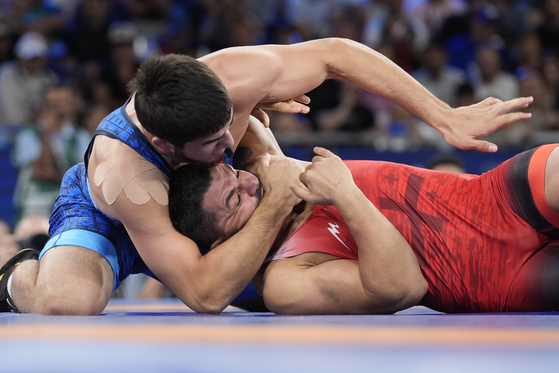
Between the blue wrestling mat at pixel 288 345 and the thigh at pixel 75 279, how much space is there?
39 centimetres

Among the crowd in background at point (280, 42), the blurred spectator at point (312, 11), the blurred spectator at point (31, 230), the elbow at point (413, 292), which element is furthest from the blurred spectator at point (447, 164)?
the blurred spectator at point (312, 11)

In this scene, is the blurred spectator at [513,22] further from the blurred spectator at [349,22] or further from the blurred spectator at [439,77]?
the blurred spectator at [349,22]

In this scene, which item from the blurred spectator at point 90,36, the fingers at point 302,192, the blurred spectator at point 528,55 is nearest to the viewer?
the fingers at point 302,192

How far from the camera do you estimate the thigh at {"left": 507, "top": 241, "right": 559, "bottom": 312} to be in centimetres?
185

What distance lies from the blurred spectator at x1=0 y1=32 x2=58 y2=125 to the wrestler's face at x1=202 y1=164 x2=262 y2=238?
14.7 feet

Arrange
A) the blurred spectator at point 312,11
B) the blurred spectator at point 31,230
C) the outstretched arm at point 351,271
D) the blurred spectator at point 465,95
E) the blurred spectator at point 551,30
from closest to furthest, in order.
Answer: the outstretched arm at point 351,271 → the blurred spectator at point 31,230 → the blurred spectator at point 465,95 → the blurred spectator at point 551,30 → the blurred spectator at point 312,11

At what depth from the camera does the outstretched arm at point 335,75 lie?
2205mm

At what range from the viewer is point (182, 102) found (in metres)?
1.87

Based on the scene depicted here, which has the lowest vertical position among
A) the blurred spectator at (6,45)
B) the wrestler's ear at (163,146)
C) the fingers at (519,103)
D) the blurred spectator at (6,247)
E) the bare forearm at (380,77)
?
the blurred spectator at (6,247)

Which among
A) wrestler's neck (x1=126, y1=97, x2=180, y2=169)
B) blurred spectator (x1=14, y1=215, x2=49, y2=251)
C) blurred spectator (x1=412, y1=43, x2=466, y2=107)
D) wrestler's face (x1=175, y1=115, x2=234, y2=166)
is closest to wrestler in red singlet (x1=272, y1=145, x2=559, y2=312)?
wrestler's face (x1=175, y1=115, x2=234, y2=166)

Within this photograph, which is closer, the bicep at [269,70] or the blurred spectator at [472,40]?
the bicep at [269,70]

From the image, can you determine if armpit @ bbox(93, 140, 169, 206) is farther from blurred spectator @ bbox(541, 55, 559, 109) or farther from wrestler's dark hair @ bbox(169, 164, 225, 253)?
blurred spectator @ bbox(541, 55, 559, 109)

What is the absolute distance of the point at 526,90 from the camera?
622cm

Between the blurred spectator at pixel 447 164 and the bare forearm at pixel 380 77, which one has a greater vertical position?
the bare forearm at pixel 380 77
